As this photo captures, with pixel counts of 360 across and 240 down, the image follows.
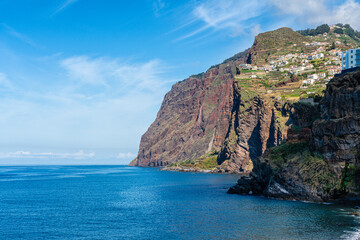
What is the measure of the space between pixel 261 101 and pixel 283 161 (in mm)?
85573

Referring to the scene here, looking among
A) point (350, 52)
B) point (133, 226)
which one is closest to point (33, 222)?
point (133, 226)

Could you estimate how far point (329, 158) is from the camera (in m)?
71.3

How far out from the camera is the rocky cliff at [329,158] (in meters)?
67.9

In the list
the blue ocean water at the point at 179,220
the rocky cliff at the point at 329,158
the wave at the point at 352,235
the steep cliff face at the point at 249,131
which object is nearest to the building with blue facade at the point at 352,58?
the steep cliff face at the point at 249,131

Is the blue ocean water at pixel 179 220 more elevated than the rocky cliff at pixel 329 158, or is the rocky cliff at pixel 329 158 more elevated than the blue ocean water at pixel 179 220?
the rocky cliff at pixel 329 158

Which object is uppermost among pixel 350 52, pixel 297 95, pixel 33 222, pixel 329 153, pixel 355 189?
pixel 350 52

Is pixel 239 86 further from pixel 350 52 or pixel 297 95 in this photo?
pixel 350 52

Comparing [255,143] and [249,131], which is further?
[249,131]

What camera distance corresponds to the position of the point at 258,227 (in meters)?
50.9

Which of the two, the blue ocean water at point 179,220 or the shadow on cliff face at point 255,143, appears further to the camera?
the shadow on cliff face at point 255,143

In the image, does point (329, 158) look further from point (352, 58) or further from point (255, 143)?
point (255, 143)

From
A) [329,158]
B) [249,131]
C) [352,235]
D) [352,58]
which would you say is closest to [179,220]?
[352,235]

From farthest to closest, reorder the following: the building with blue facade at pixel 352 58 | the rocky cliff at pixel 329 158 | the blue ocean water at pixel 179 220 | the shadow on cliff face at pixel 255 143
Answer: the shadow on cliff face at pixel 255 143 < the building with blue facade at pixel 352 58 < the rocky cliff at pixel 329 158 < the blue ocean water at pixel 179 220

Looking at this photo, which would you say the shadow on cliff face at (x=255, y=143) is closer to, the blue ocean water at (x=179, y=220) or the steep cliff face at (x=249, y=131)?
the steep cliff face at (x=249, y=131)
